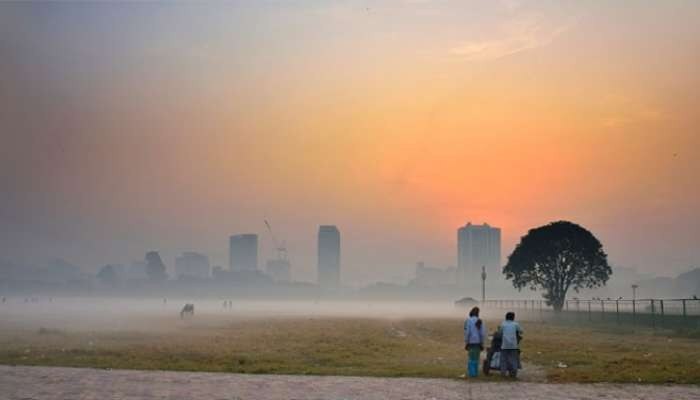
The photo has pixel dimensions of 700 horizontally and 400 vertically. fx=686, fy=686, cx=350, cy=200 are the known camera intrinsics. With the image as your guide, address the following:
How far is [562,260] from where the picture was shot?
3824 inches

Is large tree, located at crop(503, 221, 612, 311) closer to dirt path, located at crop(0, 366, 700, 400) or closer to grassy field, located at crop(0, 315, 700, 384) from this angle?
grassy field, located at crop(0, 315, 700, 384)

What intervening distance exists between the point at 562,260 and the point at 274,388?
3278 inches

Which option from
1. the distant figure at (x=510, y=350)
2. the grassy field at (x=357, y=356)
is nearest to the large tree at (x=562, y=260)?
the grassy field at (x=357, y=356)

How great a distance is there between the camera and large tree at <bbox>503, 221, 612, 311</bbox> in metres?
95.3

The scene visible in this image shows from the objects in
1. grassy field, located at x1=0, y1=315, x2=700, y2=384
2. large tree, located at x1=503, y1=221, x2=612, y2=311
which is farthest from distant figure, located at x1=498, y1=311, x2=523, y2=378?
large tree, located at x1=503, y1=221, x2=612, y2=311

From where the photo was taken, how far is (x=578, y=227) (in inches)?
3814

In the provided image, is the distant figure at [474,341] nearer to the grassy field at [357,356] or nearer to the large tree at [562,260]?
the grassy field at [357,356]

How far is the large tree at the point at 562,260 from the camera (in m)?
95.3

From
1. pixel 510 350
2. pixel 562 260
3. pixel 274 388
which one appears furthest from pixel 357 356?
pixel 562 260

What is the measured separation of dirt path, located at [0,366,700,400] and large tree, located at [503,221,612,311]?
7717 cm

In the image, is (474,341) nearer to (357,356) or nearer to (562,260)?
(357,356)

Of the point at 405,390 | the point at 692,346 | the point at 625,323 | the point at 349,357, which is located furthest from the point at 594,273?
the point at 405,390

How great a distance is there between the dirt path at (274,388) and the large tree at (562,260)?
3038 inches

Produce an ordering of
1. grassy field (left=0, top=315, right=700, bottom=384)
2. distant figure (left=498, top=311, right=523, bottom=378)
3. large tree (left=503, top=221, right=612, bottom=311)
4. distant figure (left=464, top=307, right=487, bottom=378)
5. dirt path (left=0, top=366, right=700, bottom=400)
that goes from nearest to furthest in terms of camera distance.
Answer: dirt path (left=0, top=366, right=700, bottom=400) → distant figure (left=498, top=311, right=523, bottom=378) → distant figure (left=464, top=307, right=487, bottom=378) → grassy field (left=0, top=315, right=700, bottom=384) → large tree (left=503, top=221, right=612, bottom=311)
